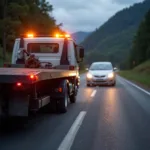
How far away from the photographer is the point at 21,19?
172 feet

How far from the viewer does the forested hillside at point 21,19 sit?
38.8m

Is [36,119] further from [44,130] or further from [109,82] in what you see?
[109,82]

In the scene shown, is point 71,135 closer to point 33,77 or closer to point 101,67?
point 33,77

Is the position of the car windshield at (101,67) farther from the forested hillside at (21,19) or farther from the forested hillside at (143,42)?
the forested hillside at (143,42)

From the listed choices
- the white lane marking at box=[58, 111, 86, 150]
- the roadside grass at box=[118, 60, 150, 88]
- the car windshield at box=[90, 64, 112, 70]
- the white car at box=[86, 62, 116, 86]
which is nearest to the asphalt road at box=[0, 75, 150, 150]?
the white lane marking at box=[58, 111, 86, 150]

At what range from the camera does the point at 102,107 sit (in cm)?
1398

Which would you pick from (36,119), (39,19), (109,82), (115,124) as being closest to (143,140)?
(115,124)

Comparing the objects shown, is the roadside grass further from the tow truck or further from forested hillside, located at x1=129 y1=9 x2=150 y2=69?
forested hillside, located at x1=129 y1=9 x2=150 y2=69

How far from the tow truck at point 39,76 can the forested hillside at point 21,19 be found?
2295 cm

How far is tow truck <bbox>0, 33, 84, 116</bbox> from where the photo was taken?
8383 mm

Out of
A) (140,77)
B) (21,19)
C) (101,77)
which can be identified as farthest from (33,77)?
(21,19)

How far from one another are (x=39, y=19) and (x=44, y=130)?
4931cm

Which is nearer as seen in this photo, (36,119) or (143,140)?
(143,140)

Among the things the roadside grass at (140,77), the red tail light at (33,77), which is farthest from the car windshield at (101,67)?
the red tail light at (33,77)
